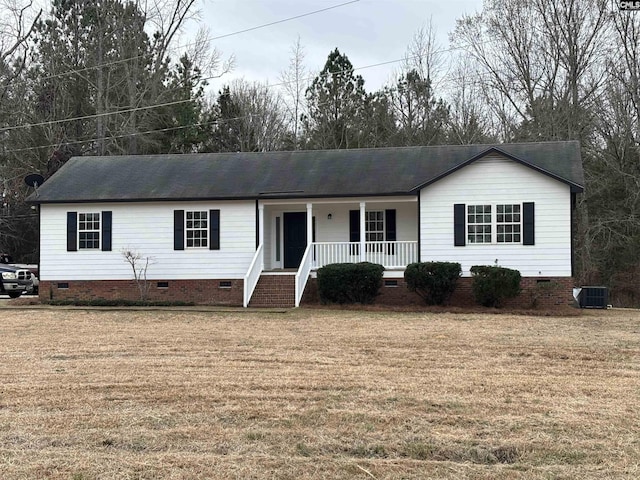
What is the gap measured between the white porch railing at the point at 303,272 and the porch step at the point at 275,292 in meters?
0.23

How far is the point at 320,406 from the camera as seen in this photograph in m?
6.81

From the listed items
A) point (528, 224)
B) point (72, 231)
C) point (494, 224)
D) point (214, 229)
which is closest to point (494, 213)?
point (494, 224)

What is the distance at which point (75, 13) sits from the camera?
37281 millimetres

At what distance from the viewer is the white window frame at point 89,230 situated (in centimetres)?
2100

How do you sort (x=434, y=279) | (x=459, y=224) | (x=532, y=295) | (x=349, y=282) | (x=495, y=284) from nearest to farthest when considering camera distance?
(x=495, y=284) → (x=434, y=279) → (x=532, y=295) → (x=349, y=282) → (x=459, y=224)

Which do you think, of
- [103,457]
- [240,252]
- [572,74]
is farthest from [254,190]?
[572,74]

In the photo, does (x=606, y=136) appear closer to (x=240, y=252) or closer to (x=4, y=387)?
(x=240, y=252)

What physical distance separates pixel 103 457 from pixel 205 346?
6131mm

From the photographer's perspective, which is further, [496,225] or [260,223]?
[260,223]

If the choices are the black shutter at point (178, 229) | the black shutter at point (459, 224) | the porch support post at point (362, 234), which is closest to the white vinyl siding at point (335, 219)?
the porch support post at point (362, 234)

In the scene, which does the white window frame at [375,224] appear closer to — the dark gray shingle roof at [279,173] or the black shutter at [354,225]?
the black shutter at [354,225]

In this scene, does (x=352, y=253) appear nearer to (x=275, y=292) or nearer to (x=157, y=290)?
(x=275, y=292)

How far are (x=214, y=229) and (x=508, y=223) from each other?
8571 mm

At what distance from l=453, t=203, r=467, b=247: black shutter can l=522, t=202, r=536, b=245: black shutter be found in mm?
1589
